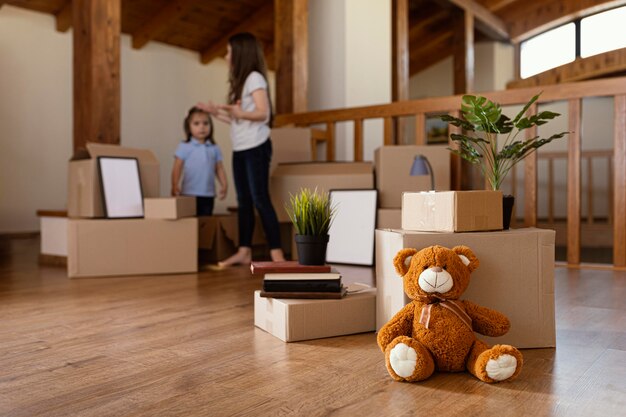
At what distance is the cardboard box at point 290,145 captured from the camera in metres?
3.79

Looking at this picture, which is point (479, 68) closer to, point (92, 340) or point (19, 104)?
point (19, 104)

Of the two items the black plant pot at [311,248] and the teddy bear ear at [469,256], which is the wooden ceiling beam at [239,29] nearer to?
the black plant pot at [311,248]

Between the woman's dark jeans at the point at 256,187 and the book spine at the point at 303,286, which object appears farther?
the woman's dark jeans at the point at 256,187

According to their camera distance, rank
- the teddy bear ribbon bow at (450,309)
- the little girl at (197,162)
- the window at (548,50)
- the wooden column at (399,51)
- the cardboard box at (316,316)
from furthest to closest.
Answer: the window at (548,50) < the wooden column at (399,51) < the little girl at (197,162) < the cardboard box at (316,316) < the teddy bear ribbon bow at (450,309)

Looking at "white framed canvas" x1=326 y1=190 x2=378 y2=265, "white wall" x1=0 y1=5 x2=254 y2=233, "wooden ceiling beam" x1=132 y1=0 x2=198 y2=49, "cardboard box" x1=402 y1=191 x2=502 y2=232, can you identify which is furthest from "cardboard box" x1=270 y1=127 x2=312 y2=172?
"white wall" x1=0 y1=5 x2=254 y2=233

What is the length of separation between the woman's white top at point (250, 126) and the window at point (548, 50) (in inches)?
248

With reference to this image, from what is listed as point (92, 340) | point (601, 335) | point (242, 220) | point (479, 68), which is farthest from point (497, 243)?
point (479, 68)

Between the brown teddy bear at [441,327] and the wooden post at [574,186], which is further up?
the wooden post at [574,186]

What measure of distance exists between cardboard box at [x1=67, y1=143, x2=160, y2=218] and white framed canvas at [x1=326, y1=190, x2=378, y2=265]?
964 mm

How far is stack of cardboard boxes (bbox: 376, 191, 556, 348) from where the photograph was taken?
1.46 metres

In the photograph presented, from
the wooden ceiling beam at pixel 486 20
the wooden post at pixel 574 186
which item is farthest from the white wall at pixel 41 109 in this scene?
the wooden post at pixel 574 186

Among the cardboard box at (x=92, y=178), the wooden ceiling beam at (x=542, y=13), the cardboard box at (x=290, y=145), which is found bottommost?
the cardboard box at (x=92, y=178)

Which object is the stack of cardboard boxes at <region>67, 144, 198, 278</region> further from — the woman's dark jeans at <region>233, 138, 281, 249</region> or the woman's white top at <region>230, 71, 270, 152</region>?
the woman's white top at <region>230, 71, 270, 152</region>

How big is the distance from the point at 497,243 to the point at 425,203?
0.19m
